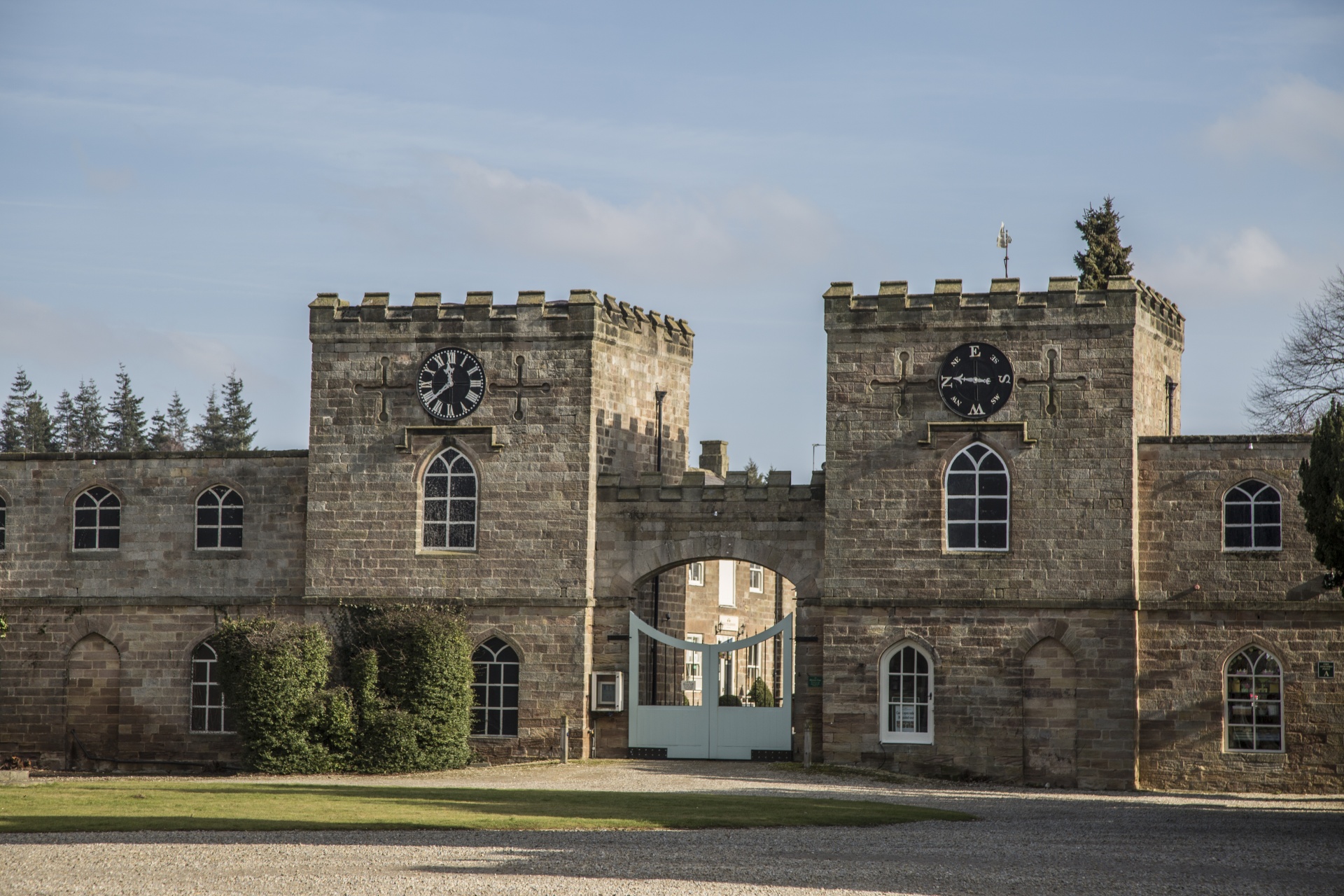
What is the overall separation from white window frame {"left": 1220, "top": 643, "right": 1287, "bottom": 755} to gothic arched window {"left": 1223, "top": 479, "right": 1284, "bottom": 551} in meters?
1.52

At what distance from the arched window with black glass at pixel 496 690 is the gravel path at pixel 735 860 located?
9.85 meters

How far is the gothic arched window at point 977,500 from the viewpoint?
1032 inches

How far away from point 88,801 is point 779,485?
39.3 ft

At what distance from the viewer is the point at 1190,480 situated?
2602 centimetres

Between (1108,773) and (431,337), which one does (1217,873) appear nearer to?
(1108,773)

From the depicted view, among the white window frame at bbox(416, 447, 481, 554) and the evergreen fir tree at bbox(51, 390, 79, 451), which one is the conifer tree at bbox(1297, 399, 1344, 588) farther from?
the evergreen fir tree at bbox(51, 390, 79, 451)

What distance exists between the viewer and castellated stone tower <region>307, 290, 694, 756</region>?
1086 inches

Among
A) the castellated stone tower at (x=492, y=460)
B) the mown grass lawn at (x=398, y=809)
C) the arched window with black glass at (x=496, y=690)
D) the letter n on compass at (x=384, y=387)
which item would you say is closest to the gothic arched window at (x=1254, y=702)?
the mown grass lawn at (x=398, y=809)

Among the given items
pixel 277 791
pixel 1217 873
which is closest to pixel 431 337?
pixel 277 791

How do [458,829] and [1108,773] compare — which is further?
[1108,773]

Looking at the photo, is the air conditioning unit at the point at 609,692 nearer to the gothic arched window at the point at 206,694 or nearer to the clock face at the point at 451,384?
the clock face at the point at 451,384

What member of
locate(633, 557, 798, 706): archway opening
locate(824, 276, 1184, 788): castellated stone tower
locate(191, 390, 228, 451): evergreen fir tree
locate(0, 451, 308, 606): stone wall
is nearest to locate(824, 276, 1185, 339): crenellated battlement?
locate(824, 276, 1184, 788): castellated stone tower

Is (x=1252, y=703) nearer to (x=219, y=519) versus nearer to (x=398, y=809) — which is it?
(x=398, y=809)

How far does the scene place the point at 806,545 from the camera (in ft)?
89.6
